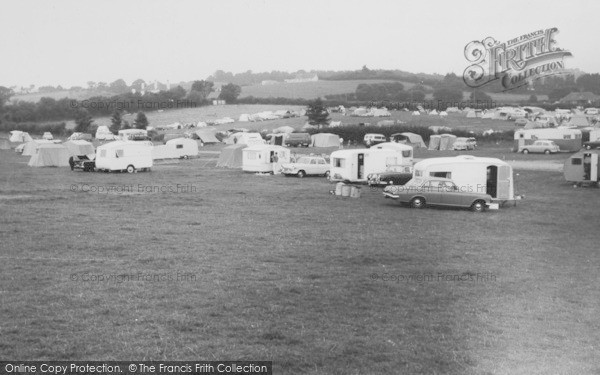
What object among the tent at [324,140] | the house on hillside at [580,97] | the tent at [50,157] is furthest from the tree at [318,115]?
the house on hillside at [580,97]

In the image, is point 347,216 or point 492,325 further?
point 347,216

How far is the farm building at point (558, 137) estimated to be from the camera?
55.1m

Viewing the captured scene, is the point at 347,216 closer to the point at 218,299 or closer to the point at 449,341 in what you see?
the point at 218,299

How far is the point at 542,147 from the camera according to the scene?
54062 millimetres

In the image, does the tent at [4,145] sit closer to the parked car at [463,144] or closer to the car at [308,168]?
the car at [308,168]

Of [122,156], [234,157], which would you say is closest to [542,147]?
[234,157]

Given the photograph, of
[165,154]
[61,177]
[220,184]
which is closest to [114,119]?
[165,154]

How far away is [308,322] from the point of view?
9.96 meters

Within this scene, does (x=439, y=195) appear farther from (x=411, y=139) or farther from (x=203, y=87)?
(x=203, y=87)

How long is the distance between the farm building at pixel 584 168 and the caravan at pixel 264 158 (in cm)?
1599

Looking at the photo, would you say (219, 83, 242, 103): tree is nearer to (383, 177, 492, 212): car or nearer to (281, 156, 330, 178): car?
(281, 156, 330, 178): car

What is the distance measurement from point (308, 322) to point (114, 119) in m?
82.0

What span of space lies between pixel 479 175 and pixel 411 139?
3925 centimetres

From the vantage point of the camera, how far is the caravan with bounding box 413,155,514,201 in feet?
82.4
